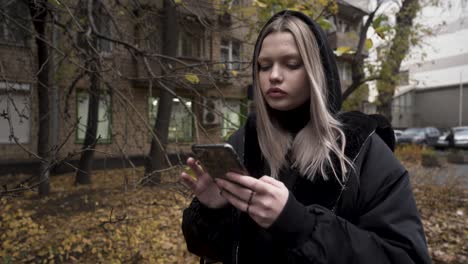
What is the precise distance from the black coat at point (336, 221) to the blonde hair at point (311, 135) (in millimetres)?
41

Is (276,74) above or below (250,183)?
above

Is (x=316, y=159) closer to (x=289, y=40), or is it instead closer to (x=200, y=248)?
(x=289, y=40)

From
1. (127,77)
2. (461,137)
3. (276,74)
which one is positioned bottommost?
(461,137)

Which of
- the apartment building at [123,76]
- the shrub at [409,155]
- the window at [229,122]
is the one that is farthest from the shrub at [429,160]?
the window at [229,122]

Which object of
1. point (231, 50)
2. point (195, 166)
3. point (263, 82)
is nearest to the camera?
point (195, 166)

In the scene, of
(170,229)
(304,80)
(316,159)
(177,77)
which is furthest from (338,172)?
(170,229)

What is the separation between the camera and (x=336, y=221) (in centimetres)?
103

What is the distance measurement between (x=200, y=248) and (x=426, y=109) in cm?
3811

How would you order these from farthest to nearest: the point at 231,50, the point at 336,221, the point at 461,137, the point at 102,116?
the point at 461,137 < the point at 231,50 < the point at 102,116 < the point at 336,221

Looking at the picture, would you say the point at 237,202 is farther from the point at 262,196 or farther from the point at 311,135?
the point at 311,135

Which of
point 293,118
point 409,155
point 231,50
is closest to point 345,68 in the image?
point 409,155

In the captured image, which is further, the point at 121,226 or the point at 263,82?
the point at 121,226

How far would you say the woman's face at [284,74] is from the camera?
1.25 metres

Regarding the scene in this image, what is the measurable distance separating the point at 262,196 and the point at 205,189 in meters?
0.37
